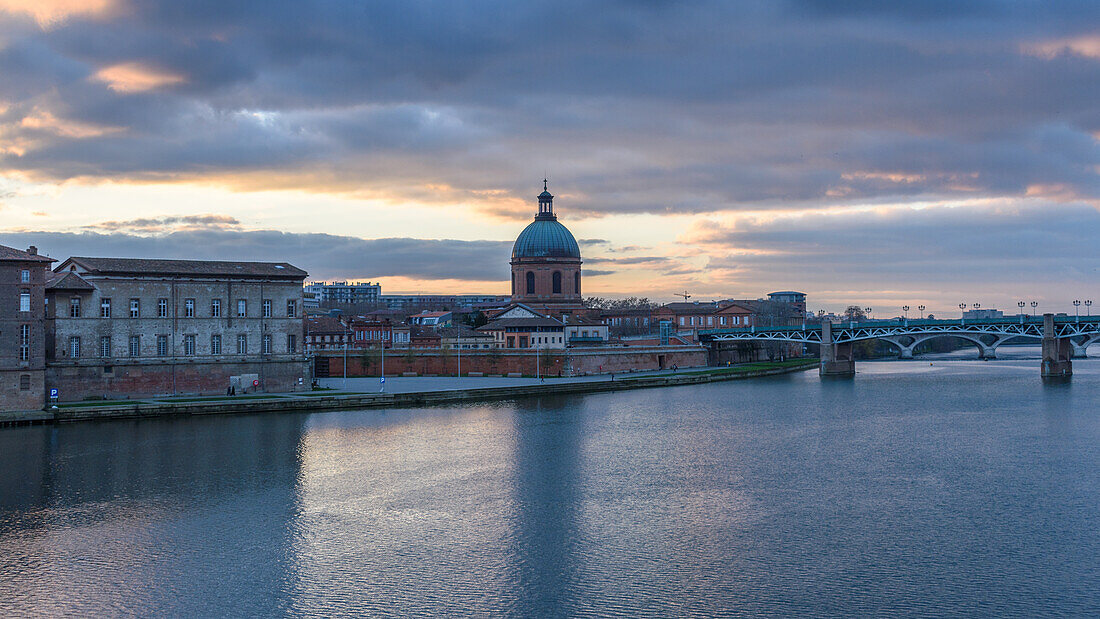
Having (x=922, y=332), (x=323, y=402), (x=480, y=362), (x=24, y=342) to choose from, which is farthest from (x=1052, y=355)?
(x=24, y=342)

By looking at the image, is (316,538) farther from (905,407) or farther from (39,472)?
(905,407)

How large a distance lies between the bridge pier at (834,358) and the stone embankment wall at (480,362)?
19790 millimetres

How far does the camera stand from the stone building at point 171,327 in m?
50.8

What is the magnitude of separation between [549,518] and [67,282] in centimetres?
3451

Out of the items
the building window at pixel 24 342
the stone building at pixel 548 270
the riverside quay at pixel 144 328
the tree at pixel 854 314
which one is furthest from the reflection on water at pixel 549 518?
the tree at pixel 854 314

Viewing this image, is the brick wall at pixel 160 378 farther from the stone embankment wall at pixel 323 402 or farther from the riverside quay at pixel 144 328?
the stone embankment wall at pixel 323 402

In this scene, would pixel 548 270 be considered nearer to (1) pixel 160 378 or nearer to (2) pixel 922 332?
(2) pixel 922 332

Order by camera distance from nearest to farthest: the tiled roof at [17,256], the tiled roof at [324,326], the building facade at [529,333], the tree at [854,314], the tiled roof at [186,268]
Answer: the tiled roof at [17,256], the tiled roof at [186,268], the building facade at [529,333], the tiled roof at [324,326], the tree at [854,314]

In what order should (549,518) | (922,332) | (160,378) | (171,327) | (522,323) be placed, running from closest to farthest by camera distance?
(549,518) → (160,378) → (171,327) → (522,323) → (922,332)

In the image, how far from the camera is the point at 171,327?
53.8 metres

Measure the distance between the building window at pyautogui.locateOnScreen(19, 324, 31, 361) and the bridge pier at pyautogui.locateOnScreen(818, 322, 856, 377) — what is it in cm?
6475

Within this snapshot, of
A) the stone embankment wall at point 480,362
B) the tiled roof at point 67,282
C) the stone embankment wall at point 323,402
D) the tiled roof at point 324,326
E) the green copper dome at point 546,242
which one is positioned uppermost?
the green copper dome at point 546,242

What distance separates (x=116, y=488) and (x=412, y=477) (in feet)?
30.5

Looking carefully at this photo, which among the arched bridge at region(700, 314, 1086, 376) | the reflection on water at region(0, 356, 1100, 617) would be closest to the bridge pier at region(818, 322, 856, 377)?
the arched bridge at region(700, 314, 1086, 376)
